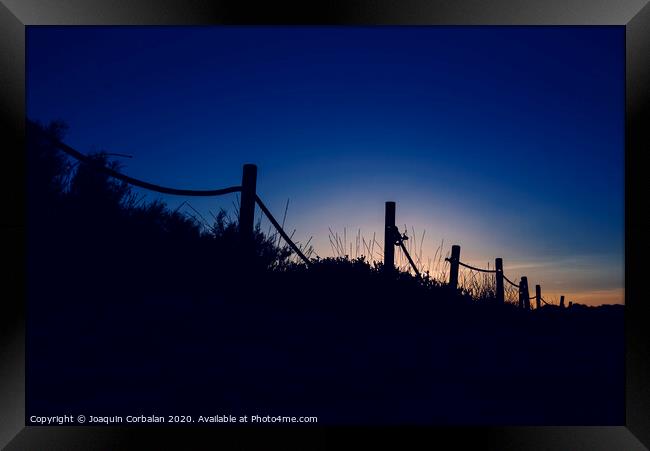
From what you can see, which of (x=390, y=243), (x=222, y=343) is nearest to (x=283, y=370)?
(x=222, y=343)

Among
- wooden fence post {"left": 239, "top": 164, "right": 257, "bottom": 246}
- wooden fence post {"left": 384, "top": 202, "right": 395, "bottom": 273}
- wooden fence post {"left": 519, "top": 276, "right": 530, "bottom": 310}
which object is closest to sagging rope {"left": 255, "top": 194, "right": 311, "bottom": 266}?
wooden fence post {"left": 239, "top": 164, "right": 257, "bottom": 246}

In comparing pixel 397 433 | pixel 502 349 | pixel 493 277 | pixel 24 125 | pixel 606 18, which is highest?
pixel 606 18

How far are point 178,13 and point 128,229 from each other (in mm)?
1797

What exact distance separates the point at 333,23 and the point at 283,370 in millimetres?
1779

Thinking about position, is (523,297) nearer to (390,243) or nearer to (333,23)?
(390,243)

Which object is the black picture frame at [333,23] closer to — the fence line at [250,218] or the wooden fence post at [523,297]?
the fence line at [250,218]

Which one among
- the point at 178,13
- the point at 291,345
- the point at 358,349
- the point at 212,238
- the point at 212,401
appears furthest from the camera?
the point at 212,238

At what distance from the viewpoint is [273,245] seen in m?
4.05

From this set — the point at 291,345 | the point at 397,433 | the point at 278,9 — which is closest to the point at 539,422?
the point at 397,433

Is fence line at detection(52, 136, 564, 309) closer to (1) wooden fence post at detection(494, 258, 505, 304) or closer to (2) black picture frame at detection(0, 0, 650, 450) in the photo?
(1) wooden fence post at detection(494, 258, 505, 304)

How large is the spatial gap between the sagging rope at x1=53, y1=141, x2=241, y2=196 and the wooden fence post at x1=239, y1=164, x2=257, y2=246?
0.08 m

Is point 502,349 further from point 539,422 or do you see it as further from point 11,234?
point 11,234

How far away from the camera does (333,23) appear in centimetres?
238

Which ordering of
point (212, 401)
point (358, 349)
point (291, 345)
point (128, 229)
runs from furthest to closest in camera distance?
point (128, 229) → point (358, 349) → point (291, 345) → point (212, 401)
